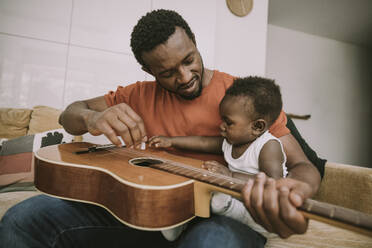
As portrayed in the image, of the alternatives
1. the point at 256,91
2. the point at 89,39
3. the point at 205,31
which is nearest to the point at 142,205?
the point at 256,91

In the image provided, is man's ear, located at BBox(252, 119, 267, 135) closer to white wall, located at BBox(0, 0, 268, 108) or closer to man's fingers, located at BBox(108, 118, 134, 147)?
man's fingers, located at BBox(108, 118, 134, 147)

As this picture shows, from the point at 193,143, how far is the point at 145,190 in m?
0.57

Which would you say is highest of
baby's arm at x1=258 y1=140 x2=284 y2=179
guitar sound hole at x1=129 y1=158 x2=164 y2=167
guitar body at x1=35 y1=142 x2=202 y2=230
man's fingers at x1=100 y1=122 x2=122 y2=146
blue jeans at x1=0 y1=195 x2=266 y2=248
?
man's fingers at x1=100 y1=122 x2=122 y2=146

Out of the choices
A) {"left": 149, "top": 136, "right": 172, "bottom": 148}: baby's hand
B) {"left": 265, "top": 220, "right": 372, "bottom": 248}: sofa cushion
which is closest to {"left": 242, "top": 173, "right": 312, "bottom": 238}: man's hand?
{"left": 265, "top": 220, "right": 372, "bottom": 248}: sofa cushion

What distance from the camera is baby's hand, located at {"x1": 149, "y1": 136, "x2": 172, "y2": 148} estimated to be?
3.66ft

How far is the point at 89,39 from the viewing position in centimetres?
215

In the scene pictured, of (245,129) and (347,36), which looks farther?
(347,36)

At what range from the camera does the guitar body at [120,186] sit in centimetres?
56

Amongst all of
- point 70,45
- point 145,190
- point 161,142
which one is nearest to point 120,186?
point 145,190

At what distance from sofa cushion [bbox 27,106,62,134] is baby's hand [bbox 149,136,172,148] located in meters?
1.19

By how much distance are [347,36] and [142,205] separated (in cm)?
576

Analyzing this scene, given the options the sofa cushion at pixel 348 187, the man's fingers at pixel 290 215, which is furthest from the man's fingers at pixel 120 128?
the sofa cushion at pixel 348 187

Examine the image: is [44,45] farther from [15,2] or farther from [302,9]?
[302,9]

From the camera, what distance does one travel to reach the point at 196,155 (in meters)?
1.11
